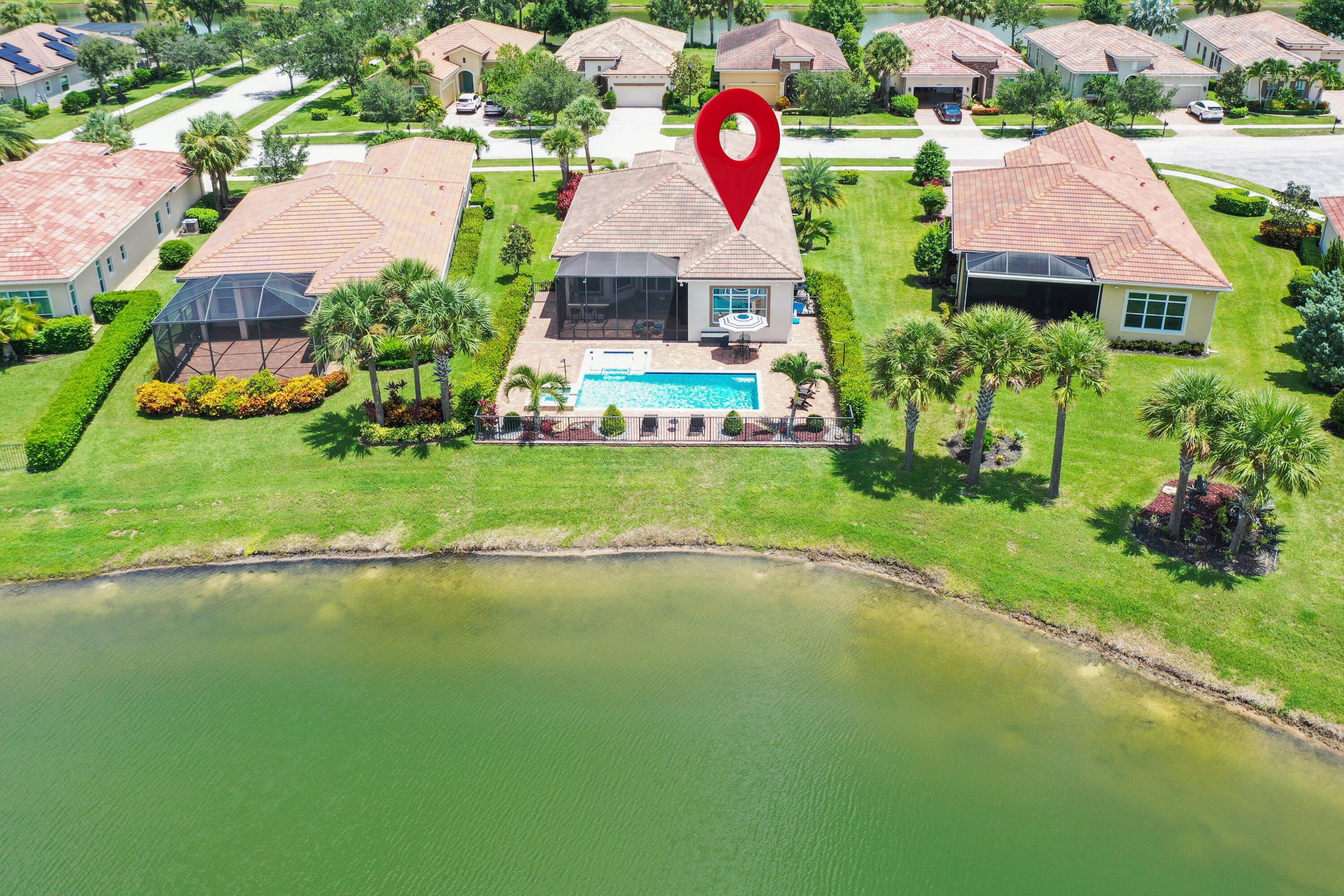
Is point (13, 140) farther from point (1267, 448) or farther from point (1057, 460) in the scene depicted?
point (1267, 448)

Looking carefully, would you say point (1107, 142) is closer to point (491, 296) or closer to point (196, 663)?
point (491, 296)

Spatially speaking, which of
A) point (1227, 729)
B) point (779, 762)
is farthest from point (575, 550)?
point (1227, 729)

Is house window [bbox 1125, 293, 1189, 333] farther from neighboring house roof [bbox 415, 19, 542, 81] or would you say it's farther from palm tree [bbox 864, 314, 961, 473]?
neighboring house roof [bbox 415, 19, 542, 81]

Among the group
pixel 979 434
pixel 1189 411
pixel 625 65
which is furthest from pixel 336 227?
pixel 625 65

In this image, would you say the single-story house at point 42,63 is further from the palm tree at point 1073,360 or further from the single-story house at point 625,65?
the palm tree at point 1073,360

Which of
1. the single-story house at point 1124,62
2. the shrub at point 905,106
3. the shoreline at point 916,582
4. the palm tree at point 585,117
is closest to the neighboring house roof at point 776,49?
the shrub at point 905,106

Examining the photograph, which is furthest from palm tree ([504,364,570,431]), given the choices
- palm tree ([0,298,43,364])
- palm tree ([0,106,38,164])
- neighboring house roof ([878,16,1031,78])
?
neighboring house roof ([878,16,1031,78])
